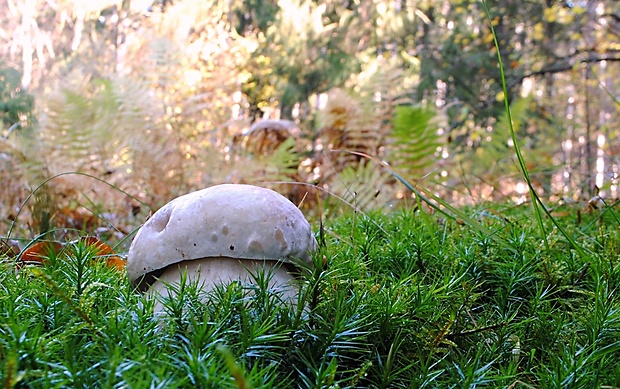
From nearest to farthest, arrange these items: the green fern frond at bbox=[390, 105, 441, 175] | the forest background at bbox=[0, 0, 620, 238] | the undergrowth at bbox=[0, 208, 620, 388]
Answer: the undergrowth at bbox=[0, 208, 620, 388], the forest background at bbox=[0, 0, 620, 238], the green fern frond at bbox=[390, 105, 441, 175]

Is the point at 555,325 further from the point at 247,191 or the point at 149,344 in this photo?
the point at 149,344

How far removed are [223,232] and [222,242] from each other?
25 millimetres

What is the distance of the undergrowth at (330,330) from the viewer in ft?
2.71

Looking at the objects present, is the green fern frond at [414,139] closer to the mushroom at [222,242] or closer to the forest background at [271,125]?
the forest background at [271,125]

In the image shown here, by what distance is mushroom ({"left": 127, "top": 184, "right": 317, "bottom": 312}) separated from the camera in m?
1.17

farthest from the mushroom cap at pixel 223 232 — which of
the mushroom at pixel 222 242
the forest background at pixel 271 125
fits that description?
the forest background at pixel 271 125

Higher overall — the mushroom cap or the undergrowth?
the mushroom cap

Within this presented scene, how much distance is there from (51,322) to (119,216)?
304 cm

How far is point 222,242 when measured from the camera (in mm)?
1169

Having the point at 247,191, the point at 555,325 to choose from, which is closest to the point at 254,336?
the point at 247,191

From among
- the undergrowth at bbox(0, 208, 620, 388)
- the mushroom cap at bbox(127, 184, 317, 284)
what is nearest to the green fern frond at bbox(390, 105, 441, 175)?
the undergrowth at bbox(0, 208, 620, 388)

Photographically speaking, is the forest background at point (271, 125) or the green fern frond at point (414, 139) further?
the green fern frond at point (414, 139)

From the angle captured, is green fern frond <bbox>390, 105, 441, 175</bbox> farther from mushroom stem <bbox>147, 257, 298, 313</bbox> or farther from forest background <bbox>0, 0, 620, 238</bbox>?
mushroom stem <bbox>147, 257, 298, 313</bbox>

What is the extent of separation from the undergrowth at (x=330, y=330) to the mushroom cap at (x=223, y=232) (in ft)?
0.28
